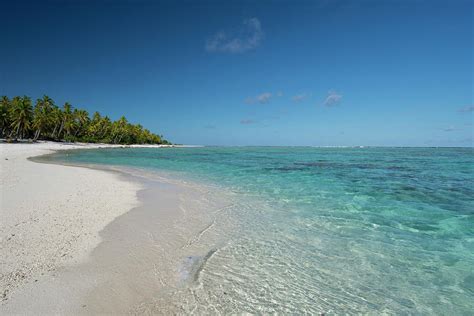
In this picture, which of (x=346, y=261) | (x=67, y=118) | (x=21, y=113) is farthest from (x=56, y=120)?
(x=346, y=261)

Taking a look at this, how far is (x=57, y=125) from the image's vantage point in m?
79.4

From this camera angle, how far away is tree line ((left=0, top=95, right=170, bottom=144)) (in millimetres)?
60938

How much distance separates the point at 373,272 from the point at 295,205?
5.19 meters

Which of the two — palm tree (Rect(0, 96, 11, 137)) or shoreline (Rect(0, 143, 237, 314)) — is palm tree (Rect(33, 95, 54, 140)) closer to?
palm tree (Rect(0, 96, 11, 137))

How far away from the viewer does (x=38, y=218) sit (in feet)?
23.0

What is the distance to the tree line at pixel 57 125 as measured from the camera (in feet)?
200

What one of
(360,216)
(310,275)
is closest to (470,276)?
(310,275)

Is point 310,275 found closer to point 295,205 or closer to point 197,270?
point 197,270

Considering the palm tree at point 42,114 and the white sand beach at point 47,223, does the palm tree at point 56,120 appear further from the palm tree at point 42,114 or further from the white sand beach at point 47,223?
the white sand beach at point 47,223

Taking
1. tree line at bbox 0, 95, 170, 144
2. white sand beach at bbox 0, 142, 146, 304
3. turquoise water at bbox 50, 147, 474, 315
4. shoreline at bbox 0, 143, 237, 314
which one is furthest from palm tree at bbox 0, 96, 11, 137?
turquoise water at bbox 50, 147, 474, 315

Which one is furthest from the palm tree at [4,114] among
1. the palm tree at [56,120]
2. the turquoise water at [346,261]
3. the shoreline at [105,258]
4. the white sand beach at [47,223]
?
the turquoise water at [346,261]

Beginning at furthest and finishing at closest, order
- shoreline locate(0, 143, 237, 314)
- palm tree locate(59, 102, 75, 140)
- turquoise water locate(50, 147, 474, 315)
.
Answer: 1. palm tree locate(59, 102, 75, 140)
2. turquoise water locate(50, 147, 474, 315)
3. shoreline locate(0, 143, 237, 314)

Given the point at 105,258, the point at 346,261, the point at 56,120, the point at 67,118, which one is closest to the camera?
the point at 105,258

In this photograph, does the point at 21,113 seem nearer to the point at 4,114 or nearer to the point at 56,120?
the point at 4,114
